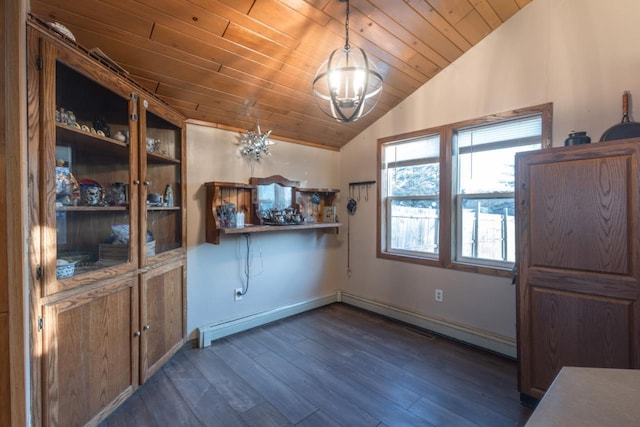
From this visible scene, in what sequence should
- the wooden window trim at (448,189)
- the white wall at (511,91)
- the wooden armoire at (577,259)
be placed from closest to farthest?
the wooden armoire at (577,259) < the white wall at (511,91) < the wooden window trim at (448,189)

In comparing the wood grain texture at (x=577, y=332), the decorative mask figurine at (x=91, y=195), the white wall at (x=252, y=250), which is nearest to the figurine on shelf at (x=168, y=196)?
the white wall at (x=252, y=250)

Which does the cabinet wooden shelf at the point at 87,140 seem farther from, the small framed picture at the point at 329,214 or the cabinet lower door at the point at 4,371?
the small framed picture at the point at 329,214

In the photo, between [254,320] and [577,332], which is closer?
[577,332]

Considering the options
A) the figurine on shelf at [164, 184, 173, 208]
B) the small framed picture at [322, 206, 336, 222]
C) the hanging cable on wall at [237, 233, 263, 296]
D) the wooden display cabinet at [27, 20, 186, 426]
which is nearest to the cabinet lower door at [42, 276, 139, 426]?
the wooden display cabinet at [27, 20, 186, 426]

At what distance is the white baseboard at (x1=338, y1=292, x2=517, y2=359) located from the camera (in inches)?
99.7

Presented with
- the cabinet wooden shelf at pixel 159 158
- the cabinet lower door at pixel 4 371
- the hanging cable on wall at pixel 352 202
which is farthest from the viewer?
the hanging cable on wall at pixel 352 202

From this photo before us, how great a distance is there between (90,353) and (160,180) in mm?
1327

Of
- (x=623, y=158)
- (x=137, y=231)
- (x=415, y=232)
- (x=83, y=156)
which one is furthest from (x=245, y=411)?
(x=623, y=158)

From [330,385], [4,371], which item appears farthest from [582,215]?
[4,371]

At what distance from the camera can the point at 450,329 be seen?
2.88 metres

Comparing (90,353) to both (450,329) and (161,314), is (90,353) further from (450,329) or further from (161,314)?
(450,329)

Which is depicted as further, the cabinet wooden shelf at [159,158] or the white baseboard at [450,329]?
the white baseboard at [450,329]

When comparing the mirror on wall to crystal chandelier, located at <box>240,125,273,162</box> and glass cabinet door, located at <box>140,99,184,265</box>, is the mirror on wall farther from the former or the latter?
glass cabinet door, located at <box>140,99,184,265</box>

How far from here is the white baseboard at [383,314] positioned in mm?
2594
